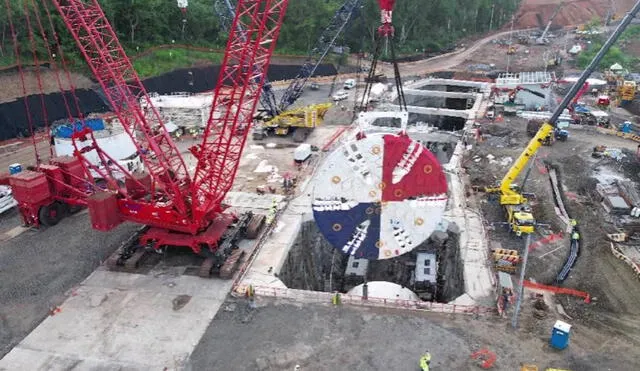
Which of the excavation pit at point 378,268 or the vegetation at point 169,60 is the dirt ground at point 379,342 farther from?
the vegetation at point 169,60

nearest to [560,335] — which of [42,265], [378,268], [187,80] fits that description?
[378,268]

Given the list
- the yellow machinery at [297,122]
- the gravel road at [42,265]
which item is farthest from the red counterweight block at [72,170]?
the yellow machinery at [297,122]

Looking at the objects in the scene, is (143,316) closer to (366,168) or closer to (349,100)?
(366,168)

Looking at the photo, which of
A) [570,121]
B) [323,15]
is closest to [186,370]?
[570,121]

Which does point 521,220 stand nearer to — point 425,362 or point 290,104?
point 425,362

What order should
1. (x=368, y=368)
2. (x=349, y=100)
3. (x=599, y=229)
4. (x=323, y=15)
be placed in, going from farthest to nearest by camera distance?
(x=323, y=15)
(x=349, y=100)
(x=599, y=229)
(x=368, y=368)

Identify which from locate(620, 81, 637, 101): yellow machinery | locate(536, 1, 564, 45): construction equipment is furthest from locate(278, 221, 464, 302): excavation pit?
locate(536, 1, 564, 45): construction equipment
